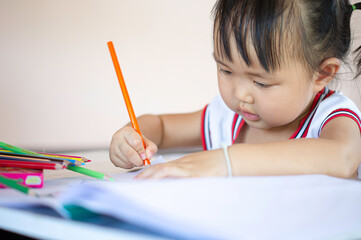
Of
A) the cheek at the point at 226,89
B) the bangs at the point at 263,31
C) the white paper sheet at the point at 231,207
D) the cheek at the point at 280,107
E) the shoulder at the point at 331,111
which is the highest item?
the bangs at the point at 263,31

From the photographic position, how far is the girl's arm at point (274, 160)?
405 mm

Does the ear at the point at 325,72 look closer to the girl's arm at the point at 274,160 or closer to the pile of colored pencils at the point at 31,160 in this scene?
the girl's arm at the point at 274,160

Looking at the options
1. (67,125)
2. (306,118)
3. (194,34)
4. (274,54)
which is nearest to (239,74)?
(274,54)

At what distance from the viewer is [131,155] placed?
627 millimetres

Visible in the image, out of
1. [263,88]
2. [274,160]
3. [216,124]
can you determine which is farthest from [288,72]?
[216,124]

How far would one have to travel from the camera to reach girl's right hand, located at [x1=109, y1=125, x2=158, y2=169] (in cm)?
63

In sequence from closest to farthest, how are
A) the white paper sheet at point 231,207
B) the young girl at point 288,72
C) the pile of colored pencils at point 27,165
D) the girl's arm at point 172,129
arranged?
the white paper sheet at point 231,207, the pile of colored pencils at point 27,165, the young girl at point 288,72, the girl's arm at point 172,129

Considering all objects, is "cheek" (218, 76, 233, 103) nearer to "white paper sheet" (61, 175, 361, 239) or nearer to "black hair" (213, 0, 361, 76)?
"black hair" (213, 0, 361, 76)

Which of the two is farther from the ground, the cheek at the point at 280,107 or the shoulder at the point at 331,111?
the cheek at the point at 280,107

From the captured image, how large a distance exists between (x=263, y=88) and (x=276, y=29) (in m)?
0.09

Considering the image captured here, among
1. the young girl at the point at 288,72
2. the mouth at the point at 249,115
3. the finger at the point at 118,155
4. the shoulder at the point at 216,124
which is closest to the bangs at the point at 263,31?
the young girl at the point at 288,72

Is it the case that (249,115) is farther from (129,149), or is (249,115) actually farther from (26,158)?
(26,158)

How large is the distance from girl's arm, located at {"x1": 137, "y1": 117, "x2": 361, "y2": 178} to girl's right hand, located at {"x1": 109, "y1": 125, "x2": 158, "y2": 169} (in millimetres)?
195

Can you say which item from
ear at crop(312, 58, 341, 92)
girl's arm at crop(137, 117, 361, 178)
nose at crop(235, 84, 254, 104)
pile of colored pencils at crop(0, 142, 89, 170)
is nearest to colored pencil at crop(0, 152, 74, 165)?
pile of colored pencils at crop(0, 142, 89, 170)
